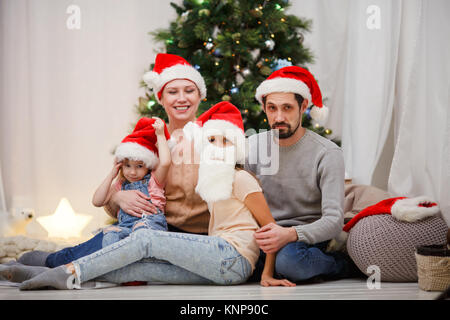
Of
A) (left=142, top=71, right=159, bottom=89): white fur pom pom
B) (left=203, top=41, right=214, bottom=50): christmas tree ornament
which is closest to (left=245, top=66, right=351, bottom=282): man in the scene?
(left=142, top=71, right=159, bottom=89): white fur pom pom

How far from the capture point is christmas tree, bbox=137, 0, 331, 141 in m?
3.00

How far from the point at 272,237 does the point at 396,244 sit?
0.50 meters

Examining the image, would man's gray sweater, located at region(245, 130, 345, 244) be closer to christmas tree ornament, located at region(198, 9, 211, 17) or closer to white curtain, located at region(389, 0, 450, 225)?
white curtain, located at region(389, 0, 450, 225)

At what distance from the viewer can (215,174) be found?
76.5 inches

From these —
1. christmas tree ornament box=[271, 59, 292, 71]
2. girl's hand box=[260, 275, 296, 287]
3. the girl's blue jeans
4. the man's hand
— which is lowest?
girl's hand box=[260, 275, 296, 287]

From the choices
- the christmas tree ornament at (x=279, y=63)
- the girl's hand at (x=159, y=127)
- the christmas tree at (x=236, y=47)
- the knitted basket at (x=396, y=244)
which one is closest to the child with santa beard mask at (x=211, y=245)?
the girl's hand at (x=159, y=127)

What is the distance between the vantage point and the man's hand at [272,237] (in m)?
1.82

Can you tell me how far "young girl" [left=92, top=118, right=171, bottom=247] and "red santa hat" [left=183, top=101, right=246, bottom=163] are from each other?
20 cm

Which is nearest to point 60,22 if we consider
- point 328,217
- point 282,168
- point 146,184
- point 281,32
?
point 281,32

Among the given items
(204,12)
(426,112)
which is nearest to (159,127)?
(204,12)

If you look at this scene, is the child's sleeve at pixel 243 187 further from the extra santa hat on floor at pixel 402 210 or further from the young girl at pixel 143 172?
the extra santa hat on floor at pixel 402 210

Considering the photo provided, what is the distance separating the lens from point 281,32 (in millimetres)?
3127

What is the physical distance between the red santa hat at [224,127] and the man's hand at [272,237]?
340mm
